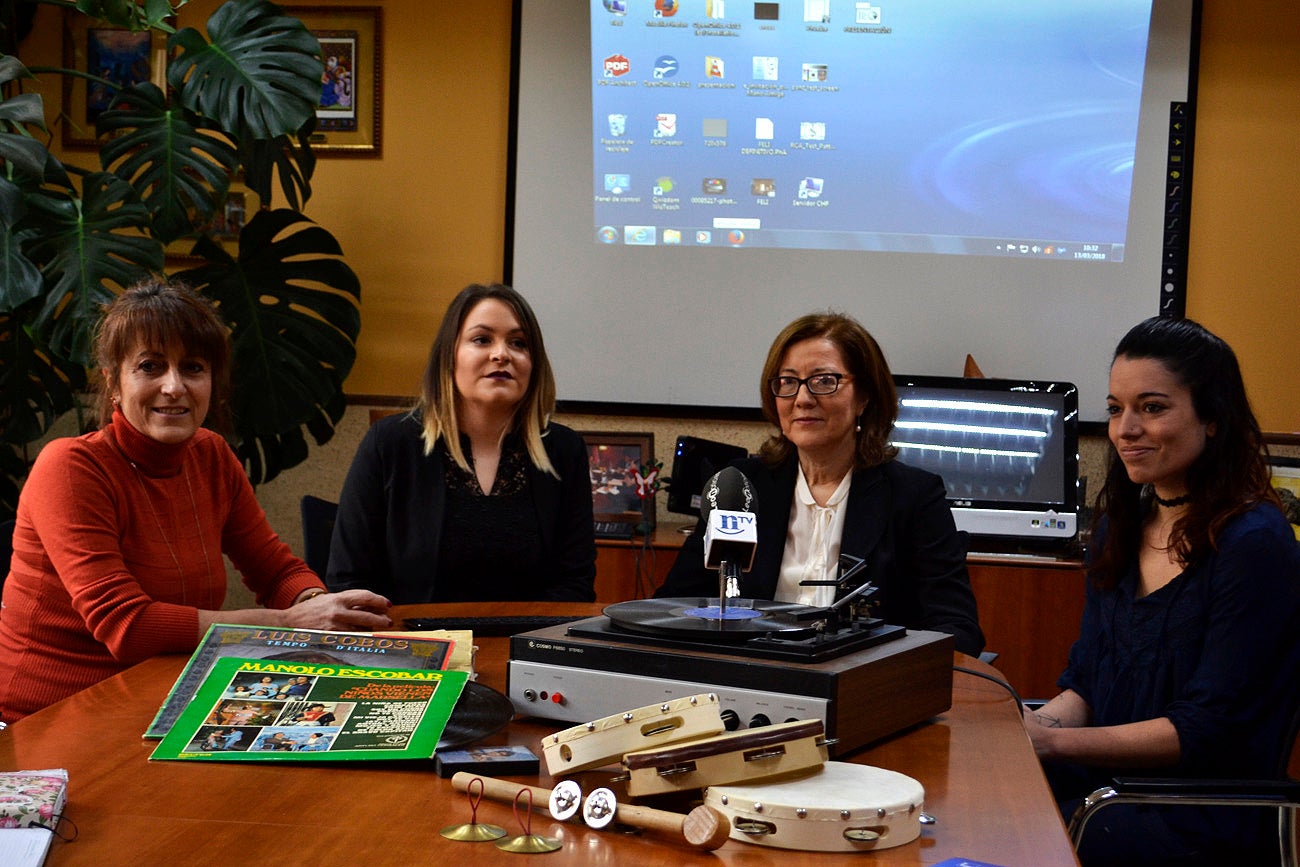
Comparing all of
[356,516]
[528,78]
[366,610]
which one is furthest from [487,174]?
[366,610]

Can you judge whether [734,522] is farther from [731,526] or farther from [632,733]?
[632,733]

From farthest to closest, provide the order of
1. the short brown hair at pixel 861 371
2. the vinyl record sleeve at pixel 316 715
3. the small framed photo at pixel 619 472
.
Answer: the small framed photo at pixel 619 472
the short brown hair at pixel 861 371
the vinyl record sleeve at pixel 316 715

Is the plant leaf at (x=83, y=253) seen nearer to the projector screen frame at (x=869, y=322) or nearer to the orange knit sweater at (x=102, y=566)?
the projector screen frame at (x=869, y=322)

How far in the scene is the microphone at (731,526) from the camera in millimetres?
1410

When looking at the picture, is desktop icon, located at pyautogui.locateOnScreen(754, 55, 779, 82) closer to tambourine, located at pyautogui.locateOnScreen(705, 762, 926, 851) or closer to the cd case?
the cd case

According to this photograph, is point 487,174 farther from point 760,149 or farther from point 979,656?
point 979,656

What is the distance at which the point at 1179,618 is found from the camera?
1856 millimetres

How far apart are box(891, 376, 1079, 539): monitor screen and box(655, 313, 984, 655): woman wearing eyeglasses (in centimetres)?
143

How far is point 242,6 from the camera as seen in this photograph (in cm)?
370

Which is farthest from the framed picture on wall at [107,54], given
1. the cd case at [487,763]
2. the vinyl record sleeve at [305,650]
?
the cd case at [487,763]

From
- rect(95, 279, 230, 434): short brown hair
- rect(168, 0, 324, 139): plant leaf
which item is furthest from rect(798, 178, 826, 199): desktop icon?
rect(95, 279, 230, 434): short brown hair

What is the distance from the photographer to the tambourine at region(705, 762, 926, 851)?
3.49ft

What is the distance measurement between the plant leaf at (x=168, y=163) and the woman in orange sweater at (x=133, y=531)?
1593 millimetres

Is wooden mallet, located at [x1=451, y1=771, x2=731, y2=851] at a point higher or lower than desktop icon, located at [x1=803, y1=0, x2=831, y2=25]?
lower
